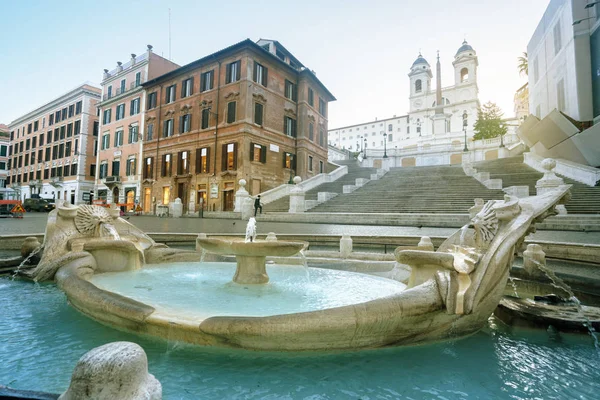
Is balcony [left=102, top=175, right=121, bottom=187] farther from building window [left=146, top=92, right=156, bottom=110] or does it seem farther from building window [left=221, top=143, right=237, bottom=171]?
building window [left=221, top=143, right=237, bottom=171]

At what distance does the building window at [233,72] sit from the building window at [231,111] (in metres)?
2.18

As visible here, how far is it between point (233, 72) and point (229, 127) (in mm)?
5134

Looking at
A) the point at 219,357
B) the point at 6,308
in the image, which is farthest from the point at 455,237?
the point at 6,308

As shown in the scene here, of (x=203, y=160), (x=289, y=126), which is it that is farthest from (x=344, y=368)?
(x=289, y=126)

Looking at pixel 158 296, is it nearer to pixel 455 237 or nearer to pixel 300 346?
pixel 300 346

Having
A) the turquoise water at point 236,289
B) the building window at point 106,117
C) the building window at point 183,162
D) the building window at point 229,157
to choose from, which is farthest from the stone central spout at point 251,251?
the building window at point 106,117

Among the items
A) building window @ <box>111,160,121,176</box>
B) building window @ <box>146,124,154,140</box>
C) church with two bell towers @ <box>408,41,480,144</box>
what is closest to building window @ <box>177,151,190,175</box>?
building window @ <box>146,124,154,140</box>

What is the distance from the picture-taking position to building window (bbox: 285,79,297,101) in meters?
30.9

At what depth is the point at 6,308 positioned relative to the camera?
11.6 feet

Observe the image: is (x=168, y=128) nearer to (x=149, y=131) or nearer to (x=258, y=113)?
(x=149, y=131)

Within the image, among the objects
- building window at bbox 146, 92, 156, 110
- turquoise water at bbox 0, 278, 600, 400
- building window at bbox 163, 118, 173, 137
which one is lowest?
turquoise water at bbox 0, 278, 600, 400

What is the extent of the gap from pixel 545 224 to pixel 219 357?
13.0m

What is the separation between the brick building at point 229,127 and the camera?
26.7 meters

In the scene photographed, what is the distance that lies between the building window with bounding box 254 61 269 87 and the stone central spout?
85.5 ft
